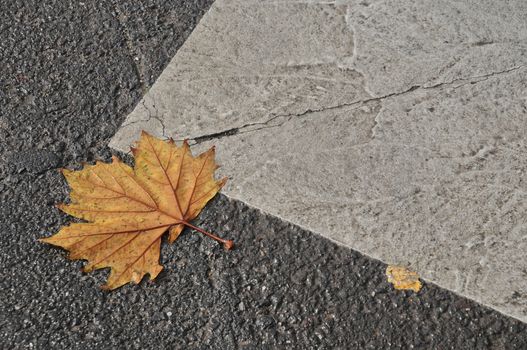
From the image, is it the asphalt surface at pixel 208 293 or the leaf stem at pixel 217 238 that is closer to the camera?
the asphalt surface at pixel 208 293

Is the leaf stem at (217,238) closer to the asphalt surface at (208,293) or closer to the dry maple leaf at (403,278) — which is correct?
the asphalt surface at (208,293)

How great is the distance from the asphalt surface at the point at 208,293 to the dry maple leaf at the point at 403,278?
2 centimetres

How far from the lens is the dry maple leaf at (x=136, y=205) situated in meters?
2.28

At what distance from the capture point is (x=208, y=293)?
224cm

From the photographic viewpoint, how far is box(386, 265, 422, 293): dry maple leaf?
2.23 m

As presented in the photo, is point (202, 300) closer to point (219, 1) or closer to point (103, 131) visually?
point (103, 131)

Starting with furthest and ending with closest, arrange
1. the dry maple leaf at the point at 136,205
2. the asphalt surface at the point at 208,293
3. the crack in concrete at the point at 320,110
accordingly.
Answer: the crack in concrete at the point at 320,110 < the dry maple leaf at the point at 136,205 < the asphalt surface at the point at 208,293

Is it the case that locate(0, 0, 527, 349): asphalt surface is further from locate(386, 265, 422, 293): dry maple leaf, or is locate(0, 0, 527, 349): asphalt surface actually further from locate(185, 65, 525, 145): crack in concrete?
locate(185, 65, 525, 145): crack in concrete

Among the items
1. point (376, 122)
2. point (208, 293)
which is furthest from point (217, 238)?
point (376, 122)

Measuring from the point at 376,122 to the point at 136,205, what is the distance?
93 cm

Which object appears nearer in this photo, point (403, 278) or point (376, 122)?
point (403, 278)

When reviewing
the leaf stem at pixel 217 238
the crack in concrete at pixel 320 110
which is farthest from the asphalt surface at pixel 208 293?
the crack in concrete at pixel 320 110

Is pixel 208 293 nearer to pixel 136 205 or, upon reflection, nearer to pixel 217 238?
pixel 217 238

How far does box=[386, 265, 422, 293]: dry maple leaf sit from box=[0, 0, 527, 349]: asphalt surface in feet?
0.07
